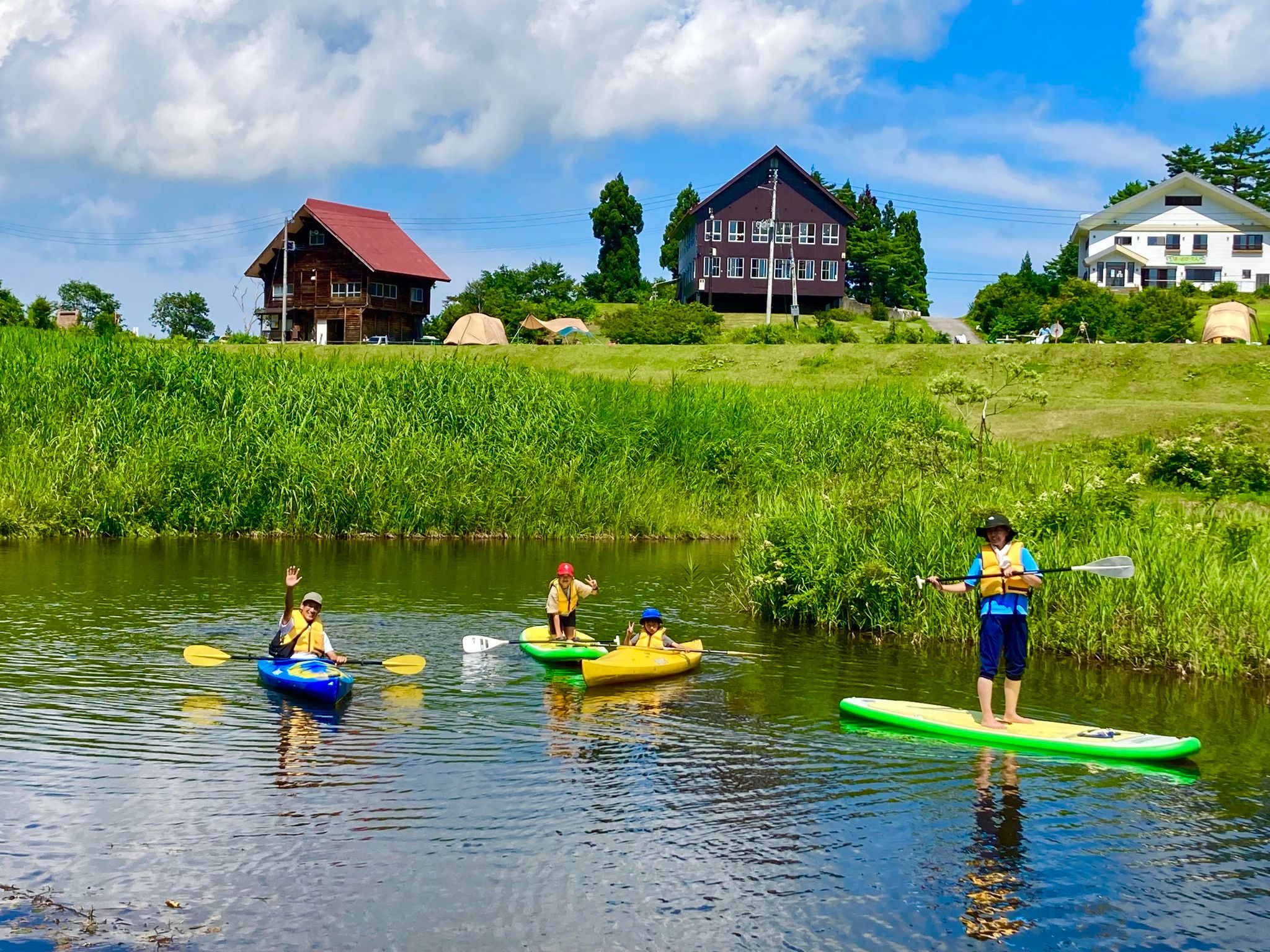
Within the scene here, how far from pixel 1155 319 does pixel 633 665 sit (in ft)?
179

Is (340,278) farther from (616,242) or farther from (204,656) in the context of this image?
(204,656)

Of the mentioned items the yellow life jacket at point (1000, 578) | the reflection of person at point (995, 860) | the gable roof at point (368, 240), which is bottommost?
the reflection of person at point (995, 860)

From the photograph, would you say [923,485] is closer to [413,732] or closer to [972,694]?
[972,694]

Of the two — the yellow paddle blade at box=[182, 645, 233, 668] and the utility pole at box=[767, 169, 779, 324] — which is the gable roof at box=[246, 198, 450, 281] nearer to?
the utility pole at box=[767, 169, 779, 324]

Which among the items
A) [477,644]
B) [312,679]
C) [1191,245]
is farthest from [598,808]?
[1191,245]

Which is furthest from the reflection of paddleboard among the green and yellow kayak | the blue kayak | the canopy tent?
the canopy tent

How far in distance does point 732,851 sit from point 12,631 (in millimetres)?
12288

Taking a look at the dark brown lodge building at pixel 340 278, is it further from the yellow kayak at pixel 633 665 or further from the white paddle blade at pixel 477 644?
the yellow kayak at pixel 633 665

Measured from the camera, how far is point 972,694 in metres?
15.6

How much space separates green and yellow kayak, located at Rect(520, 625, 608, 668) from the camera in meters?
16.7

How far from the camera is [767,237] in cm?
8862

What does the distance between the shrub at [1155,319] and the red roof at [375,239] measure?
4263 cm

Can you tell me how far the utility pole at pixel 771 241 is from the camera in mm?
73812

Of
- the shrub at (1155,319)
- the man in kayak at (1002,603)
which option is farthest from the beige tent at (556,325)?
the man in kayak at (1002,603)
